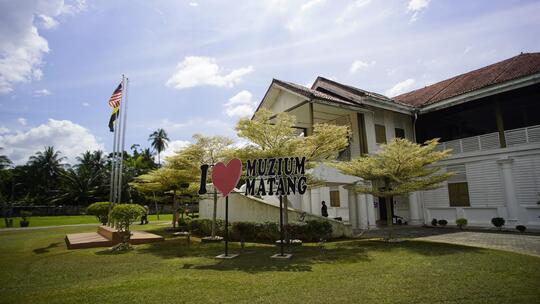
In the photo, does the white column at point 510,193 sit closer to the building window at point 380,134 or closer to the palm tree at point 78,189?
the building window at point 380,134

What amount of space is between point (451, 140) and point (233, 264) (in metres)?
16.0

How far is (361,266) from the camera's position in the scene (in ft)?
23.6

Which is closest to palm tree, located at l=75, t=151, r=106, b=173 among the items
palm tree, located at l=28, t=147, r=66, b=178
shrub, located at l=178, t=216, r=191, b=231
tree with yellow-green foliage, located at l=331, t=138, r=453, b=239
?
palm tree, located at l=28, t=147, r=66, b=178

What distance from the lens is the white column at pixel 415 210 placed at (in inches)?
722

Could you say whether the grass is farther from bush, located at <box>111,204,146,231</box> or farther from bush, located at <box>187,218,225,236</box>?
bush, located at <box>187,218,225,236</box>

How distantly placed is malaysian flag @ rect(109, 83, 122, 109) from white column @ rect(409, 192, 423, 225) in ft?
57.2

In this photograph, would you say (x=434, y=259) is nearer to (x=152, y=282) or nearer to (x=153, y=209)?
(x=152, y=282)

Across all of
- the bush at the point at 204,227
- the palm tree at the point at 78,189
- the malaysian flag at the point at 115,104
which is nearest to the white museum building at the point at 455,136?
the bush at the point at 204,227

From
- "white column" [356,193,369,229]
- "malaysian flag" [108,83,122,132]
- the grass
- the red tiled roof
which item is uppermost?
the red tiled roof

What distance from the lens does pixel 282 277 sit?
630 cm

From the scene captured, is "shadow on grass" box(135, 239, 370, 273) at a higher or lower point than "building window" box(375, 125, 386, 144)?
lower

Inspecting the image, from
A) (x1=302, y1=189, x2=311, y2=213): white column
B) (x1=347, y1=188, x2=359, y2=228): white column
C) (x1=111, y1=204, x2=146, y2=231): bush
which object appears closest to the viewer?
(x1=111, y1=204, x2=146, y2=231): bush

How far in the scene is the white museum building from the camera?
47.9 feet

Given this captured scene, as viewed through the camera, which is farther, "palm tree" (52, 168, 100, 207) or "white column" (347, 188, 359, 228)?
"palm tree" (52, 168, 100, 207)
